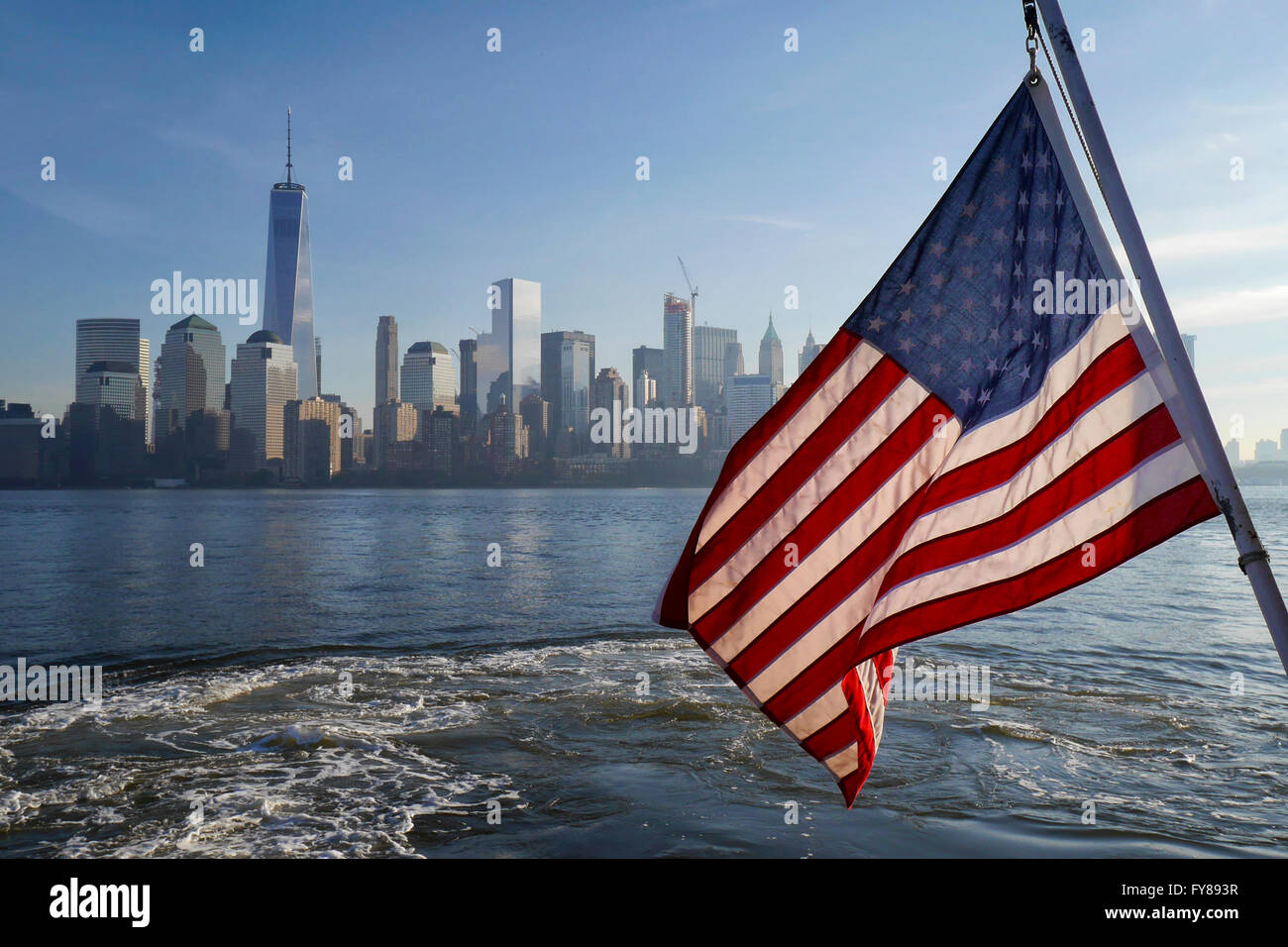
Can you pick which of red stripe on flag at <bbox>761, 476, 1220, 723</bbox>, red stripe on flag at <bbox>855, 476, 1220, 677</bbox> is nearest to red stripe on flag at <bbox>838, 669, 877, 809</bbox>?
red stripe on flag at <bbox>761, 476, 1220, 723</bbox>

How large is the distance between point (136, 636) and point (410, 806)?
1907 cm

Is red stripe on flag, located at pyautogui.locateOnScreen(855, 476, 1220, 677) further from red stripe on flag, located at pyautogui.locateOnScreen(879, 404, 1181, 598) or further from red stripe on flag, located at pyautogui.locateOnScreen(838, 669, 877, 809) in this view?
red stripe on flag, located at pyautogui.locateOnScreen(838, 669, 877, 809)

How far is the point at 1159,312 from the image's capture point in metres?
3.24

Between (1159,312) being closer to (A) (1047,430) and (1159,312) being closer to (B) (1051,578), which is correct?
(A) (1047,430)

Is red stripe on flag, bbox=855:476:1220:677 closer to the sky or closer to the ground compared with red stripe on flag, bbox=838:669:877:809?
closer to the sky

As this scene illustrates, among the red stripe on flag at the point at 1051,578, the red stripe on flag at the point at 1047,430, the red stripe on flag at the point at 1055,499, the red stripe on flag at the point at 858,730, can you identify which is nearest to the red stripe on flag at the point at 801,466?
the red stripe on flag at the point at 1047,430

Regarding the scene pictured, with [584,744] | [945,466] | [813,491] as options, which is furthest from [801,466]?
[584,744]

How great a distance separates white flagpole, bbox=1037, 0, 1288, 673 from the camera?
313 cm

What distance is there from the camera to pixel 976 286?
421cm

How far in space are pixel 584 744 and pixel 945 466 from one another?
961 cm

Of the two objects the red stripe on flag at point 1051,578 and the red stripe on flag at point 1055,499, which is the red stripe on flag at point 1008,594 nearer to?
the red stripe on flag at point 1051,578
